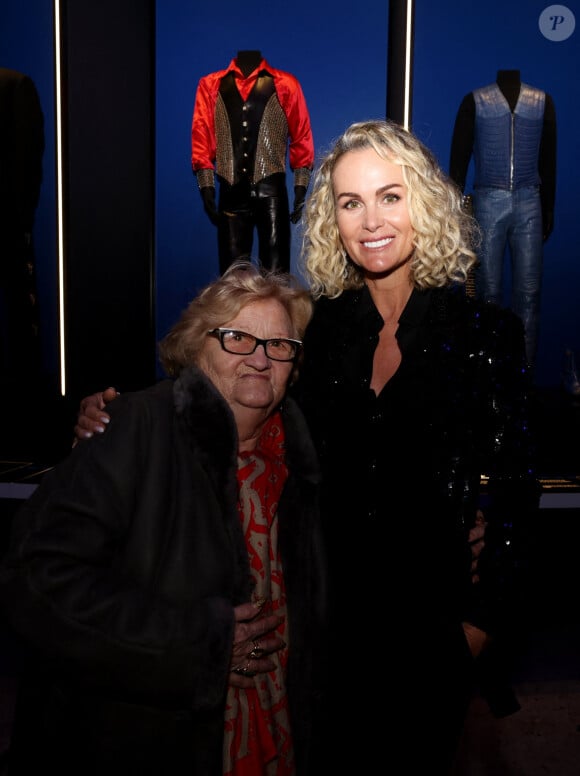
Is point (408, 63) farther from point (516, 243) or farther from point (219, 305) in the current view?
point (219, 305)

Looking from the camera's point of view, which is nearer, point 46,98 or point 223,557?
point 223,557

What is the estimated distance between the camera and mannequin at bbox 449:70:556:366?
14.0 feet

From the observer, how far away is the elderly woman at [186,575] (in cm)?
118

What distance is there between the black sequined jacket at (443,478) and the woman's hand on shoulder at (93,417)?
54cm

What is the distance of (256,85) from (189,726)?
3751mm

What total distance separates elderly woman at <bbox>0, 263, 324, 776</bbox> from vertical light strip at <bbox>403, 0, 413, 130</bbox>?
3.09 metres

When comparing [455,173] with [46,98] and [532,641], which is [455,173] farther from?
[532,641]

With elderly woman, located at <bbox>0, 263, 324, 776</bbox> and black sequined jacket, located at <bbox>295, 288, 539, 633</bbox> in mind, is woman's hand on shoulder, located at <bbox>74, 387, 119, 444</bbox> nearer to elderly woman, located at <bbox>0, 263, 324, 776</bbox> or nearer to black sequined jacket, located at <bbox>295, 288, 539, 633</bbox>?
elderly woman, located at <bbox>0, 263, 324, 776</bbox>

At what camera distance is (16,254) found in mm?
Answer: 4012

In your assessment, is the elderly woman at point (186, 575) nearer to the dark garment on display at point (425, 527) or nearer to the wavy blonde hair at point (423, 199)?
the dark garment on display at point (425, 527)

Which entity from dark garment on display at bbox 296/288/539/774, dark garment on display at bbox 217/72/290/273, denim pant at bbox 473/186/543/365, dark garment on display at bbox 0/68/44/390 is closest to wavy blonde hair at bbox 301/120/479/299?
dark garment on display at bbox 296/288/539/774

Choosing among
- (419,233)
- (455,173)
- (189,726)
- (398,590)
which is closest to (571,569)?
(398,590)

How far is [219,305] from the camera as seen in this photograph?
1479mm

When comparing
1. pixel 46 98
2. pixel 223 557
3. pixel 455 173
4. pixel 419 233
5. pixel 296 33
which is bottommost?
pixel 223 557
